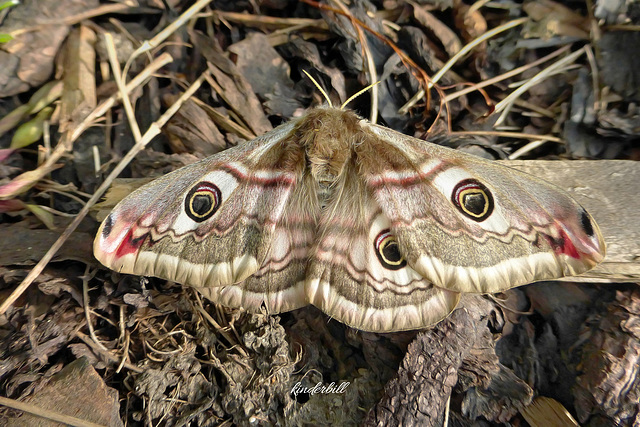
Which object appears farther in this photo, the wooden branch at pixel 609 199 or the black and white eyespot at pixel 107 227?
the wooden branch at pixel 609 199

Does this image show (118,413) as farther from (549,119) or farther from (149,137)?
(549,119)

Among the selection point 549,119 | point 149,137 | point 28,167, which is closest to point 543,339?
point 549,119

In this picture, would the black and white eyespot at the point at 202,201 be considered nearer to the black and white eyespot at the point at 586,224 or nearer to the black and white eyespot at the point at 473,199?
the black and white eyespot at the point at 473,199

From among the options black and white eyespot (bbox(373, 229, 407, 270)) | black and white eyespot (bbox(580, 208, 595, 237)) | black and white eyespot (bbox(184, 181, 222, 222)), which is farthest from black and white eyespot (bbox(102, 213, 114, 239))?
black and white eyespot (bbox(580, 208, 595, 237))

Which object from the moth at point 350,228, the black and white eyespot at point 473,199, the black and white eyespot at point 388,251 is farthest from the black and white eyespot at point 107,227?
the black and white eyespot at point 473,199

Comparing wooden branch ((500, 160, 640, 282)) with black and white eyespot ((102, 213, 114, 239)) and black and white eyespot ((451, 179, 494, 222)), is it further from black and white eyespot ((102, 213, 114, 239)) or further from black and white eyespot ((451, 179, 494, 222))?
black and white eyespot ((102, 213, 114, 239))

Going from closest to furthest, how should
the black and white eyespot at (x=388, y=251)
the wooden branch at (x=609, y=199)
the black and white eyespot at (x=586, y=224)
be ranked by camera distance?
the black and white eyespot at (x=586, y=224) → the black and white eyespot at (x=388, y=251) → the wooden branch at (x=609, y=199)

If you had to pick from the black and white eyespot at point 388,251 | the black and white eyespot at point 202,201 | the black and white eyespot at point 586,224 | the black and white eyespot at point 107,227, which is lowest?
the black and white eyespot at point 388,251

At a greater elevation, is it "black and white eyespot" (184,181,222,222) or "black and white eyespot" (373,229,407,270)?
"black and white eyespot" (184,181,222,222)
